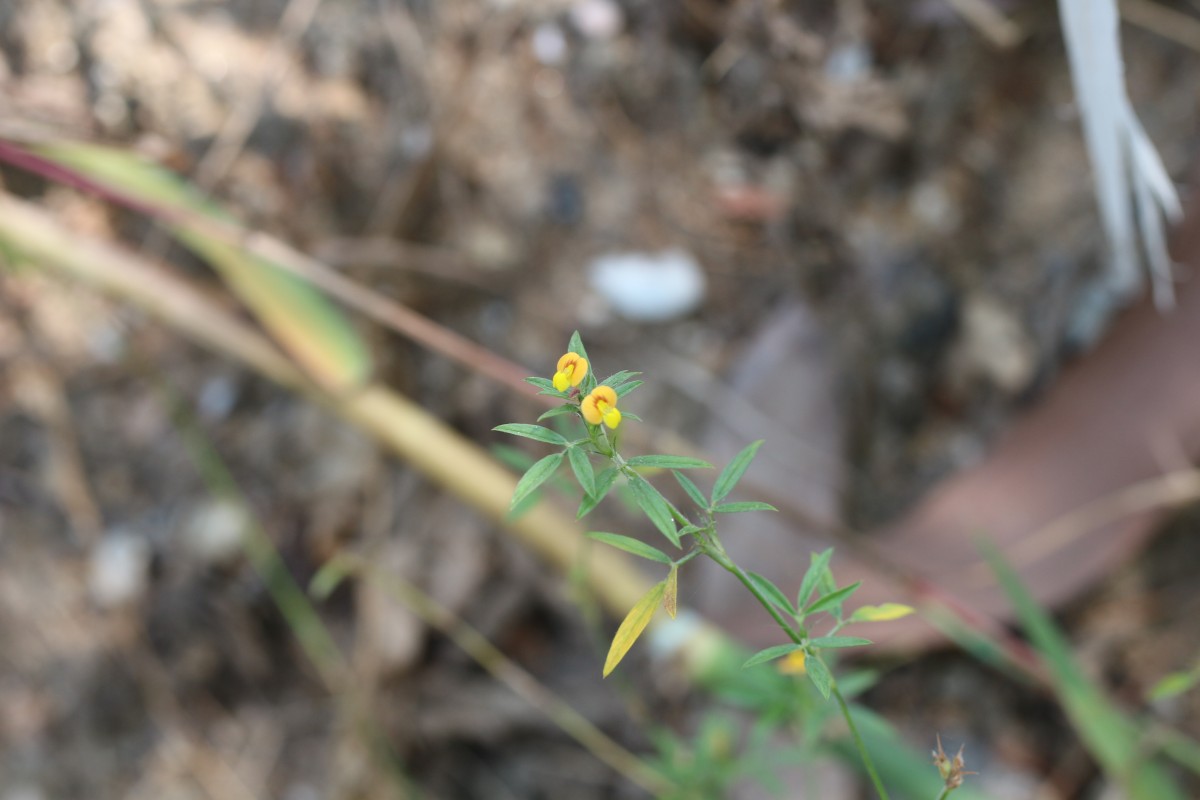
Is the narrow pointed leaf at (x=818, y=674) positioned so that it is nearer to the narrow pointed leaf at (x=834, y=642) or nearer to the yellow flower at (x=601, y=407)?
the narrow pointed leaf at (x=834, y=642)

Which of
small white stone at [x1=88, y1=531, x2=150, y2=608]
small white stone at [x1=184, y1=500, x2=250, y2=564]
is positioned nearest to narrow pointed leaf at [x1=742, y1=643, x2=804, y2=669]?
small white stone at [x1=184, y1=500, x2=250, y2=564]

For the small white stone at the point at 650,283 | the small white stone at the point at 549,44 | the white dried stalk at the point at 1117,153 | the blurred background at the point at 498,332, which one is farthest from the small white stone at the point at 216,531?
the white dried stalk at the point at 1117,153

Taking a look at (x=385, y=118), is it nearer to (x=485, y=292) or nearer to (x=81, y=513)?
(x=485, y=292)

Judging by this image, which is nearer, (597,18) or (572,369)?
(572,369)

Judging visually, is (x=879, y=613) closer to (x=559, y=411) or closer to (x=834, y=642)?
(x=834, y=642)

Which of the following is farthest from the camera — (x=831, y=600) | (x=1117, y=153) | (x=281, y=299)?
(x=281, y=299)

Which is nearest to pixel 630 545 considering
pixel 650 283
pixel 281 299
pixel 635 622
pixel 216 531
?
pixel 635 622

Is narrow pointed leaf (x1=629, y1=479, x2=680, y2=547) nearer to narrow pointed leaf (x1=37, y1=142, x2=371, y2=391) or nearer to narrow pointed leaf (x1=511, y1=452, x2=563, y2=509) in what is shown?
narrow pointed leaf (x1=511, y1=452, x2=563, y2=509)
